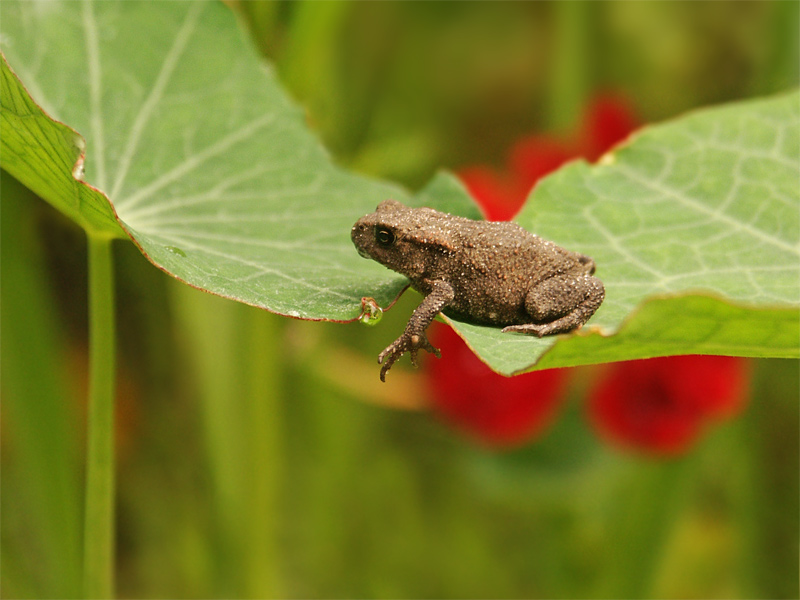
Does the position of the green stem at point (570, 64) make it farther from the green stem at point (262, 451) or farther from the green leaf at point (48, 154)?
the green leaf at point (48, 154)

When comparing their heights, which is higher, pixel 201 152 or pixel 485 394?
pixel 201 152

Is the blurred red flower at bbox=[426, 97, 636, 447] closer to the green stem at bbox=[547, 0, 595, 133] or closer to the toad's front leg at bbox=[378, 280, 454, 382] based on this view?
the toad's front leg at bbox=[378, 280, 454, 382]

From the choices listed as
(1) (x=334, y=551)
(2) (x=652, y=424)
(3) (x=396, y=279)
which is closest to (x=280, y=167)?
(3) (x=396, y=279)

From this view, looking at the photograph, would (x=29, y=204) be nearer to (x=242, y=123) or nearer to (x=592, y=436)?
(x=242, y=123)

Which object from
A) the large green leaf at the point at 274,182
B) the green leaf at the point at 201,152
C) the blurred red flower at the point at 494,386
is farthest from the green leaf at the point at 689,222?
the blurred red flower at the point at 494,386

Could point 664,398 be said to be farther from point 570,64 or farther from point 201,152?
point 570,64

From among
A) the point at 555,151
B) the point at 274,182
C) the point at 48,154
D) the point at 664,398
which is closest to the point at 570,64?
the point at 555,151
